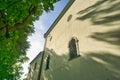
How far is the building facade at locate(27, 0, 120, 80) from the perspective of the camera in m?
7.62

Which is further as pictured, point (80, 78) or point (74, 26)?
point (74, 26)

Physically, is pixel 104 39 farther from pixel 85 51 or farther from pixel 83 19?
pixel 83 19

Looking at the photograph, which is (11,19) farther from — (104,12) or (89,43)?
(104,12)

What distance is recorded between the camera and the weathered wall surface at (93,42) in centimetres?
755

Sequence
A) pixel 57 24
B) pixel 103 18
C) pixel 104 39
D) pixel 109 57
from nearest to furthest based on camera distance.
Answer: pixel 109 57, pixel 104 39, pixel 103 18, pixel 57 24

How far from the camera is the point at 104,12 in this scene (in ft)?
29.0

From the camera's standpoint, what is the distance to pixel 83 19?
10.9 metres

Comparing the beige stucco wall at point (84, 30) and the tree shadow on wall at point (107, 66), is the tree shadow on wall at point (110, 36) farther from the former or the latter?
the tree shadow on wall at point (107, 66)

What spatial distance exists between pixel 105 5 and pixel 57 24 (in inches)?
312

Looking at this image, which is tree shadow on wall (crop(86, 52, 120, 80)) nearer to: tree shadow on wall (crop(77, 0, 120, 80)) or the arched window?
tree shadow on wall (crop(77, 0, 120, 80))

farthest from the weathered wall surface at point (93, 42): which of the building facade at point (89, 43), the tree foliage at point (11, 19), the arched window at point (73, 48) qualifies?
the tree foliage at point (11, 19)

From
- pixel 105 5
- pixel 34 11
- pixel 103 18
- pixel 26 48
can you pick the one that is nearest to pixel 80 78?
pixel 103 18

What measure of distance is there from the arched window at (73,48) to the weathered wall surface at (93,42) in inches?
11.2

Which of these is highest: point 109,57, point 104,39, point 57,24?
point 57,24
